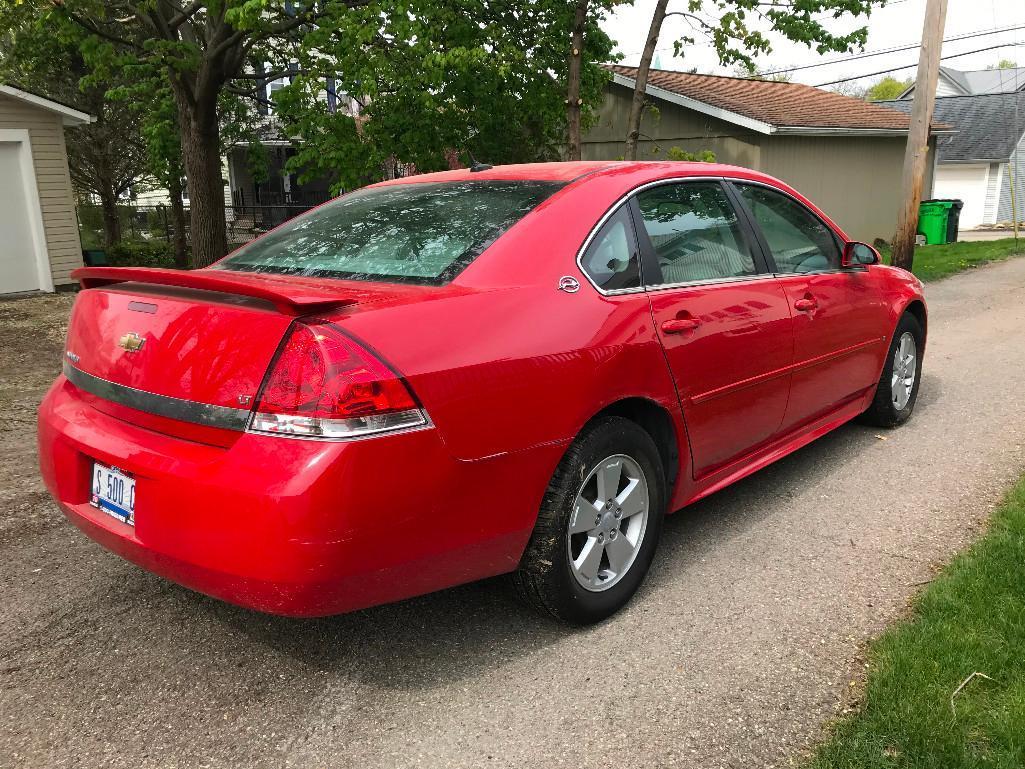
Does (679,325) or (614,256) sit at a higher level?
(614,256)

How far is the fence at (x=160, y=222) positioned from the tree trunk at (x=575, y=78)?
30.4 feet

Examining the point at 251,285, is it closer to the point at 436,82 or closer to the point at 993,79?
the point at 436,82

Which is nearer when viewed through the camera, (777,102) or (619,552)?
(619,552)

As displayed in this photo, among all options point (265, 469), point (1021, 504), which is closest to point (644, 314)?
point (265, 469)

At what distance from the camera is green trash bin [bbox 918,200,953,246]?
21.8 m

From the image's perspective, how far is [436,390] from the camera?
2.45 metres

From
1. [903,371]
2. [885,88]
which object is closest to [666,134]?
[903,371]

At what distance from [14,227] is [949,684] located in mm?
14778

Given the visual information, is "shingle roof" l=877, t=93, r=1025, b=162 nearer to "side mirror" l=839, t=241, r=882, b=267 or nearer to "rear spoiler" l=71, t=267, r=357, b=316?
"side mirror" l=839, t=241, r=882, b=267

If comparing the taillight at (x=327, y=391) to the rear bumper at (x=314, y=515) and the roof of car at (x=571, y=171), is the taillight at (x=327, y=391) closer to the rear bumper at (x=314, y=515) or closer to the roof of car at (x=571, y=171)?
the rear bumper at (x=314, y=515)

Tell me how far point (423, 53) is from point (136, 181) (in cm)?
1589

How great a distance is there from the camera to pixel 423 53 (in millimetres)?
12117

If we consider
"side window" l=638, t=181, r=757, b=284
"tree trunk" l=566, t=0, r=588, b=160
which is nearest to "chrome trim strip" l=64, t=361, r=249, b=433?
"side window" l=638, t=181, r=757, b=284

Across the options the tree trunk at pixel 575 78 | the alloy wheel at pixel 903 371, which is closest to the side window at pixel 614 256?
the alloy wheel at pixel 903 371
